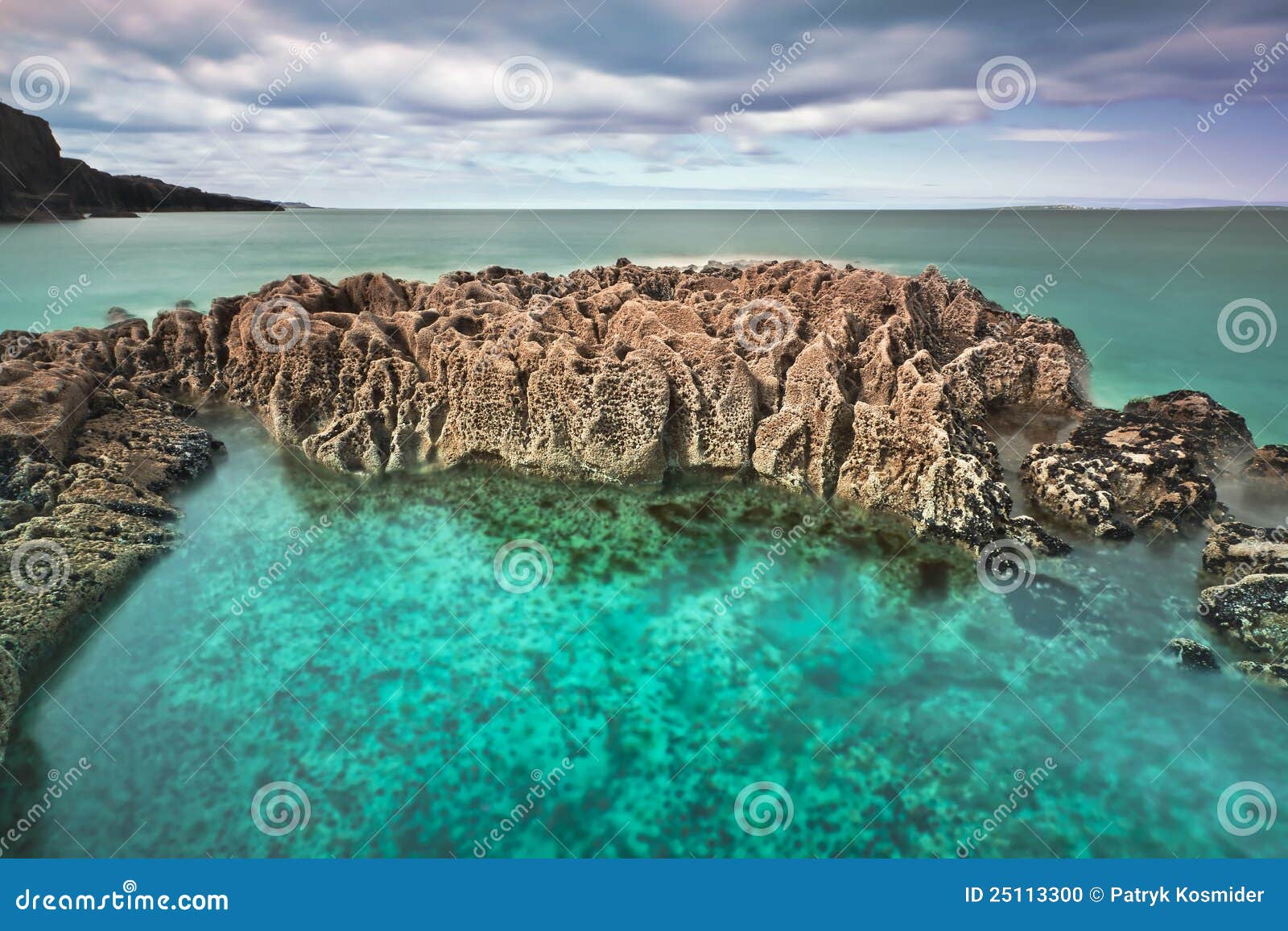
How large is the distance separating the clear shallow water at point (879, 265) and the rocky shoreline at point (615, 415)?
6459mm

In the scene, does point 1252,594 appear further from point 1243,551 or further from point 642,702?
Result: point 642,702

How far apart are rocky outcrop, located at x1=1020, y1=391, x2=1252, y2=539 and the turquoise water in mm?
561

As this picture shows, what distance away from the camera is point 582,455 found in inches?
446

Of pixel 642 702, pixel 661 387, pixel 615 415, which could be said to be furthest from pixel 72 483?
pixel 642 702

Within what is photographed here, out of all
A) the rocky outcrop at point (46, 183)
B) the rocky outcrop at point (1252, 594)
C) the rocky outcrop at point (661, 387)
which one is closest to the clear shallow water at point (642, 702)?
the rocky outcrop at point (1252, 594)

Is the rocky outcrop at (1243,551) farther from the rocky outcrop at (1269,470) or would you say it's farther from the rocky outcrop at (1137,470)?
the rocky outcrop at (1269,470)

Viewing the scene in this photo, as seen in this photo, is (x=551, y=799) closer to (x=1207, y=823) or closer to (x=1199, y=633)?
(x=1207, y=823)

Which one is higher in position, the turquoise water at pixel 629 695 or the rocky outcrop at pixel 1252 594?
the rocky outcrop at pixel 1252 594

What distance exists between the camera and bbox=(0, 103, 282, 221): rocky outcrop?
34375mm

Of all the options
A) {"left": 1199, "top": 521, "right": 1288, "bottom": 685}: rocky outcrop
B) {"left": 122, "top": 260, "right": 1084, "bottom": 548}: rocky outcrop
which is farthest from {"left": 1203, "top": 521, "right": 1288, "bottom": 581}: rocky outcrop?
{"left": 122, "top": 260, "right": 1084, "bottom": 548}: rocky outcrop

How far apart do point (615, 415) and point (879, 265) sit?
39.3 metres

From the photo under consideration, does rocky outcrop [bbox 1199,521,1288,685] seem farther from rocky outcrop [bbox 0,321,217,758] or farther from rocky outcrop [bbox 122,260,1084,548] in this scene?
rocky outcrop [bbox 0,321,217,758]

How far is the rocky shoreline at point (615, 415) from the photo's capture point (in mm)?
9422

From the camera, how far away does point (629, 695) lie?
7.24 metres
